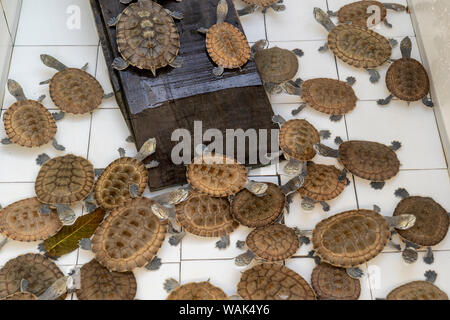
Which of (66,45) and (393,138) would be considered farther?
(66,45)

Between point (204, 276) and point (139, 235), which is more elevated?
point (139, 235)

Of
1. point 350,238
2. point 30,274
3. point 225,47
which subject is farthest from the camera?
point 225,47

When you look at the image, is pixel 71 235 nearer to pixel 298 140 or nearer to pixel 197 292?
pixel 197 292

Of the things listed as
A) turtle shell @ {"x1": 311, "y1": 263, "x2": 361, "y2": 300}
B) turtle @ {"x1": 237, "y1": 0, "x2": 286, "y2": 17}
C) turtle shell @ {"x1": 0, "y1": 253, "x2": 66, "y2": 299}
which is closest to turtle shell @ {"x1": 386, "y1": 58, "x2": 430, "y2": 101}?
turtle @ {"x1": 237, "y1": 0, "x2": 286, "y2": 17}

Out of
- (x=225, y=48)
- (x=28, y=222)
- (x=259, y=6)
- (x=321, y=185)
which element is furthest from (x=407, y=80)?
(x=28, y=222)

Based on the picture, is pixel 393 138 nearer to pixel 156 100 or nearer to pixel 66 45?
pixel 156 100

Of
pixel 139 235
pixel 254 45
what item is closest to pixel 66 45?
pixel 254 45
